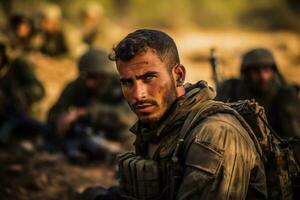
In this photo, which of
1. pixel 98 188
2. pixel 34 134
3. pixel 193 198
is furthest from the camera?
pixel 34 134

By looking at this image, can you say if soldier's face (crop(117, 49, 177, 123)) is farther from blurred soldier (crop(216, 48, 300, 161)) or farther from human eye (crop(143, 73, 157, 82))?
blurred soldier (crop(216, 48, 300, 161))

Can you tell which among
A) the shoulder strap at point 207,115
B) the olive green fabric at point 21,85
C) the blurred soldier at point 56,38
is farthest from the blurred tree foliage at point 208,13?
the shoulder strap at point 207,115

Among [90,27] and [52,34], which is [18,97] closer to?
[52,34]

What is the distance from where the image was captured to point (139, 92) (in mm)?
3391

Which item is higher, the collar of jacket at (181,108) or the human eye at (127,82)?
the human eye at (127,82)

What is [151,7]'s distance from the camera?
28.9m

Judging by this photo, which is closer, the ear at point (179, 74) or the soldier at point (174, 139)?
the soldier at point (174, 139)

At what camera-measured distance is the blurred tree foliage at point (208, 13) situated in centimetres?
2727

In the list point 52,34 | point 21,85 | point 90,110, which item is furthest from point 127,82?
point 52,34

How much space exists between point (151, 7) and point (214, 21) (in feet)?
10.4

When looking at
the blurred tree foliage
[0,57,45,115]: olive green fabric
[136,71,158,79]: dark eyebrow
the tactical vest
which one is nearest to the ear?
[136,71,158,79]: dark eyebrow

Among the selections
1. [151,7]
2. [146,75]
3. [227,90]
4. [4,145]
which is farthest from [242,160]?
[151,7]

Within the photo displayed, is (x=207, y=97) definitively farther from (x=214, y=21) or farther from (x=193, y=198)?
(x=214, y=21)

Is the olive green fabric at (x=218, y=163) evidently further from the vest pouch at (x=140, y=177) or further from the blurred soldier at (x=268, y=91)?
the blurred soldier at (x=268, y=91)
